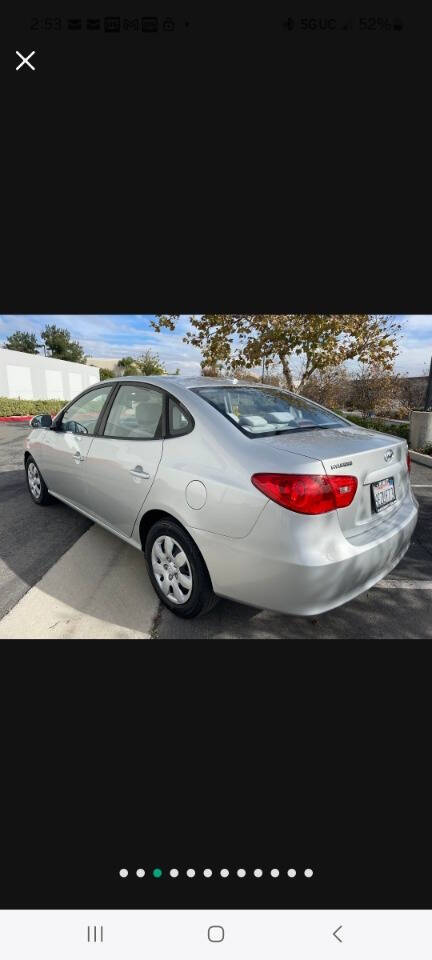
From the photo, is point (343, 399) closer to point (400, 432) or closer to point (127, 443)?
point (400, 432)

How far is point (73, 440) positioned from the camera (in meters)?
3.63

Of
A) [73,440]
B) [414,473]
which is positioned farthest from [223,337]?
[73,440]

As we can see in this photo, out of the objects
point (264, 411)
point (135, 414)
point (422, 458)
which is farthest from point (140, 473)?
point (422, 458)

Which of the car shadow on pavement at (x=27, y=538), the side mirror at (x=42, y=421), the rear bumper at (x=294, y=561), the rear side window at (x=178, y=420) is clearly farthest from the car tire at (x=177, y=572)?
the side mirror at (x=42, y=421)

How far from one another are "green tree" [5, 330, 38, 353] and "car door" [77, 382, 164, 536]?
174ft

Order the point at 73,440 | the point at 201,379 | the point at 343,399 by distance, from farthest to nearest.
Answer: the point at 343,399
the point at 73,440
the point at 201,379

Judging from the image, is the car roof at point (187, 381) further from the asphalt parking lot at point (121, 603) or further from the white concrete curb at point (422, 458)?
the white concrete curb at point (422, 458)

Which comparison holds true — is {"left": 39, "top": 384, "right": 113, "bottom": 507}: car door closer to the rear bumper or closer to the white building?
the rear bumper

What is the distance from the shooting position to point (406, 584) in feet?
10.3

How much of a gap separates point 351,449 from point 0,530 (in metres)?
3.57

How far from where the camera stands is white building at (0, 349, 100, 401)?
2281 centimetres

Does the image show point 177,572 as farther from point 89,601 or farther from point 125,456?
point 125,456

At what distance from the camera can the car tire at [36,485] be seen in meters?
4.54

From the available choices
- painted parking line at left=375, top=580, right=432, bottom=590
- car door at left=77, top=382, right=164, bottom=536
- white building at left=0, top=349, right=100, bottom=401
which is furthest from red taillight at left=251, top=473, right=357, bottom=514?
white building at left=0, top=349, right=100, bottom=401
